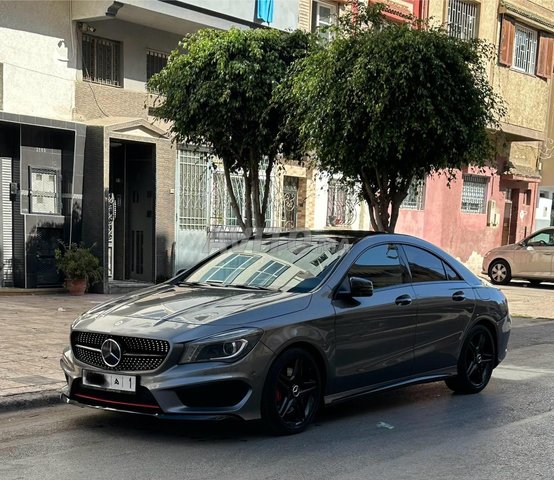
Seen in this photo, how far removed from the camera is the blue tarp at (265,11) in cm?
1548

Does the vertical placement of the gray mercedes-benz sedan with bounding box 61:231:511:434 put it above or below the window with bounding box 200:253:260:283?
below

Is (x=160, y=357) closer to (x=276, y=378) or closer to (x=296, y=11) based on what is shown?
(x=276, y=378)

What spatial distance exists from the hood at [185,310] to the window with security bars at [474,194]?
19196mm

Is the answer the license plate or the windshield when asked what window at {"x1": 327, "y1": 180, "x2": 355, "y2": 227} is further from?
the license plate

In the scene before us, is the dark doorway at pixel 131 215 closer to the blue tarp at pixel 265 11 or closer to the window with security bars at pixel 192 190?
the window with security bars at pixel 192 190

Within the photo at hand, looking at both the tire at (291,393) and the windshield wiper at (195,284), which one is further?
the windshield wiper at (195,284)

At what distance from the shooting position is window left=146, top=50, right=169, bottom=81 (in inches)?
581

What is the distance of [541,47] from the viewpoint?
25.8 meters

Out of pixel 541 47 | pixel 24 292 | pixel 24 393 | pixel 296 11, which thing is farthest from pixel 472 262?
pixel 24 393

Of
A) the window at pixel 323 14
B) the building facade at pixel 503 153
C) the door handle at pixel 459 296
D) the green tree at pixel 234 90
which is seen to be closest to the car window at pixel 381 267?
the door handle at pixel 459 296

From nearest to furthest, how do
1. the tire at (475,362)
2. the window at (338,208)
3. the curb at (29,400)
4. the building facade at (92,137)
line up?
the curb at (29,400) < the tire at (475,362) < the building facade at (92,137) < the window at (338,208)

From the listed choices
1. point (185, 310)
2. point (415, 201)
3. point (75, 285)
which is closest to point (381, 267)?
point (185, 310)

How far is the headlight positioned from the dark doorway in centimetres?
985

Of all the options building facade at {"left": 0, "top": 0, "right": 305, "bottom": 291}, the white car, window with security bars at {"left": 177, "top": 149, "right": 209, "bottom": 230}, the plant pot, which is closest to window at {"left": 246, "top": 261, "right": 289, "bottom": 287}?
building facade at {"left": 0, "top": 0, "right": 305, "bottom": 291}
